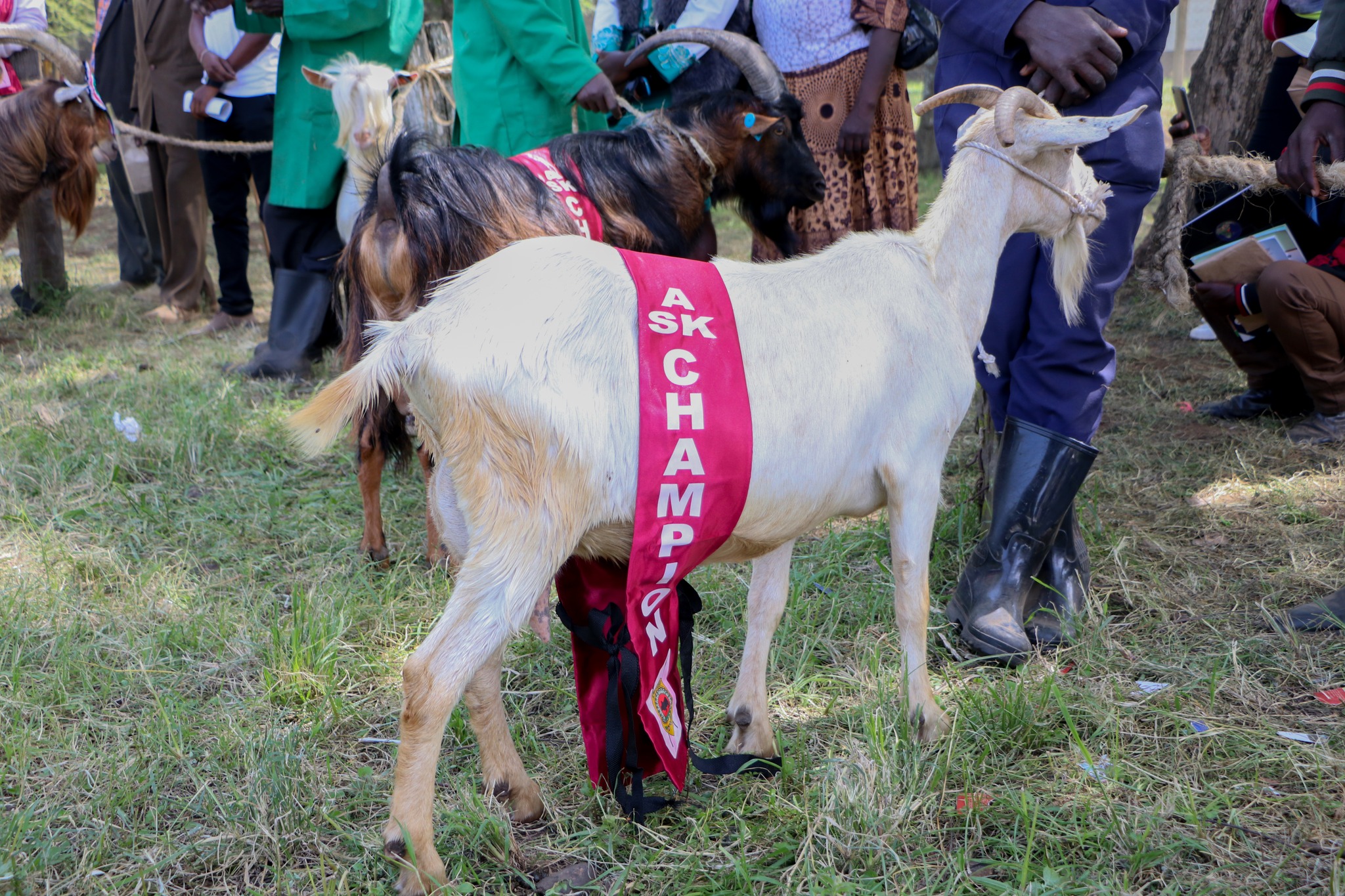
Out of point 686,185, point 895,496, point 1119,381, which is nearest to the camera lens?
point 895,496

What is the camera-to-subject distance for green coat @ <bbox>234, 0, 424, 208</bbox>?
4910 millimetres

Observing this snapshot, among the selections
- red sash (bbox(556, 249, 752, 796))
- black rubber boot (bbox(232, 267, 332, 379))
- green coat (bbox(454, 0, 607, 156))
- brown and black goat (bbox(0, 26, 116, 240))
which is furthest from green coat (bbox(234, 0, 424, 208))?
red sash (bbox(556, 249, 752, 796))

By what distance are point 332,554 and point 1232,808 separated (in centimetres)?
280

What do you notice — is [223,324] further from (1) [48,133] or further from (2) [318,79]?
(2) [318,79]

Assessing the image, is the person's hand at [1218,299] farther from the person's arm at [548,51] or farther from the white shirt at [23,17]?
the white shirt at [23,17]

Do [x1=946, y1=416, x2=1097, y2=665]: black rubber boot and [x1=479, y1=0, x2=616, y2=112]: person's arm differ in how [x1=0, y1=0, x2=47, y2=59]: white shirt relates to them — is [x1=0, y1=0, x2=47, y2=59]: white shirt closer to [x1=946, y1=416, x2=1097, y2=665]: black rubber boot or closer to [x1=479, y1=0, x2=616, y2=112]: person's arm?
[x1=479, y1=0, x2=616, y2=112]: person's arm

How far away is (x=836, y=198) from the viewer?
475cm

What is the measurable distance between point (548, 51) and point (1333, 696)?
3143mm

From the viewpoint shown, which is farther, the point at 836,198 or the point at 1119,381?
the point at 1119,381

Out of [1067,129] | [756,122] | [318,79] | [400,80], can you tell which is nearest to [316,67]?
[318,79]

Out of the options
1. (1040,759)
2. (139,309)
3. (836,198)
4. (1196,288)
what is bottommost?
(139,309)

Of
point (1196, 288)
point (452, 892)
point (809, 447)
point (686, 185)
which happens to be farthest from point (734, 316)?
point (1196, 288)

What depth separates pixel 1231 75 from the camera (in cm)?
586

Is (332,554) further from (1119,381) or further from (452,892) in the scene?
(1119,381)
